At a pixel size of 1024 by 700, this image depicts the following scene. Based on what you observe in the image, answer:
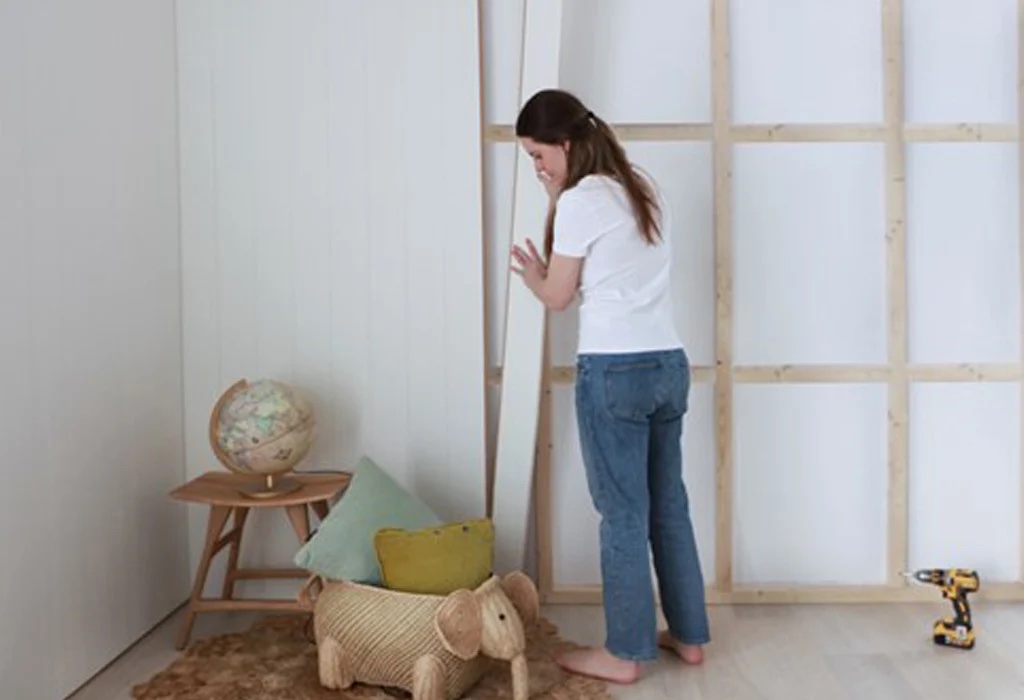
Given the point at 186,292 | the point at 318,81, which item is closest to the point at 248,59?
the point at 318,81

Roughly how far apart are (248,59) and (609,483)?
1813 millimetres

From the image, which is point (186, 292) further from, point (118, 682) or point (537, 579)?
point (537, 579)

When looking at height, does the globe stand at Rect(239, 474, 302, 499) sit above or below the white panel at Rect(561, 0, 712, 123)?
below

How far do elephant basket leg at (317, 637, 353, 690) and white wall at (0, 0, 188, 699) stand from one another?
652 millimetres

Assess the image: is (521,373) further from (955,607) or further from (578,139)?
(955,607)

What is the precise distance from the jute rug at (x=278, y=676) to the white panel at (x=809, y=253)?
1.24m

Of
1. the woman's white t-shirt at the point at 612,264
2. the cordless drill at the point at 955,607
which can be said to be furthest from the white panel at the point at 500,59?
the cordless drill at the point at 955,607

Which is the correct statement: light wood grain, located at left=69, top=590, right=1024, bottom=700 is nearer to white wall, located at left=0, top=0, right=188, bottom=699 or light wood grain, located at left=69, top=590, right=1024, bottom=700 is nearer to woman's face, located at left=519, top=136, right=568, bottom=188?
white wall, located at left=0, top=0, right=188, bottom=699

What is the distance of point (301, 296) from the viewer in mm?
3680

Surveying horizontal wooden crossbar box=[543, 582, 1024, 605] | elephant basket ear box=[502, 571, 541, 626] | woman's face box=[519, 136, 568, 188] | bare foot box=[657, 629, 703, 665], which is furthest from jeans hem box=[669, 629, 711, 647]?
woman's face box=[519, 136, 568, 188]

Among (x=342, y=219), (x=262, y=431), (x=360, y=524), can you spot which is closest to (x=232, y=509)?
(x=262, y=431)

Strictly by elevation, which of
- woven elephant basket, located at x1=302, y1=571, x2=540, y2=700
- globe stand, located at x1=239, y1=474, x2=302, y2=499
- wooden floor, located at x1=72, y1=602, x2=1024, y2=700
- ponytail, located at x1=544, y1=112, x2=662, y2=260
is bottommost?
wooden floor, located at x1=72, y1=602, x2=1024, y2=700

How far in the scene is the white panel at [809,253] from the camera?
12.2 ft

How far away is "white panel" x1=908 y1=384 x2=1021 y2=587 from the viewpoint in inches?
147
